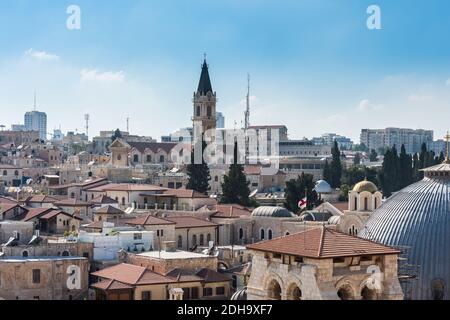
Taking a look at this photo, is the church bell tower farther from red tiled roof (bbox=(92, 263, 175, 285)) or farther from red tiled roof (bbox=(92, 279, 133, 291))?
red tiled roof (bbox=(92, 279, 133, 291))

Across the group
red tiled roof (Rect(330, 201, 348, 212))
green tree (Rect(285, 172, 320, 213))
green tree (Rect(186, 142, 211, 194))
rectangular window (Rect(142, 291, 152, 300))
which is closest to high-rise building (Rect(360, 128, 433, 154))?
green tree (Rect(186, 142, 211, 194))

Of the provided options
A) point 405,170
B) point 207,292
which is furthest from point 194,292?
point 405,170

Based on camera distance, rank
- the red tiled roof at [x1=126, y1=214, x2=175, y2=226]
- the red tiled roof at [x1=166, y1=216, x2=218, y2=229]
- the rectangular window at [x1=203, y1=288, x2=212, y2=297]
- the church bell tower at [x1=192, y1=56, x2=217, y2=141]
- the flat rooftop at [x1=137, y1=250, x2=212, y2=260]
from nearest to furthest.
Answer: the rectangular window at [x1=203, y1=288, x2=212, y2=297], the flat rooftop at [x1=137, y1=250, x2=212, y2=260], the red tiled roof at [x1=126, y1=214, x2=175, y2=226], the red tiled roof at [x1=166, y1=216, x2=218, y2=229], the church bell tower at [x1=192, y1=56, x2=217, y2=141]

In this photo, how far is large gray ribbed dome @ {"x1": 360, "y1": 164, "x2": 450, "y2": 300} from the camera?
31359 mm

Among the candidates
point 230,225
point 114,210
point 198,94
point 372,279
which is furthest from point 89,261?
point 198,94

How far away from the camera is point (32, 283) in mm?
38250

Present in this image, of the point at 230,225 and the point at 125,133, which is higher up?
the point at 125,133

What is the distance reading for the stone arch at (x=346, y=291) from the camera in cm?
2042

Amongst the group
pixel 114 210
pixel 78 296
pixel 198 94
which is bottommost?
pixel 78 296

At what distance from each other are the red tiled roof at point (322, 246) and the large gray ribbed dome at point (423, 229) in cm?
912

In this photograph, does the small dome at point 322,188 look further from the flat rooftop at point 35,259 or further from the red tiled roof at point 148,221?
the flat rooftop at point 35,259

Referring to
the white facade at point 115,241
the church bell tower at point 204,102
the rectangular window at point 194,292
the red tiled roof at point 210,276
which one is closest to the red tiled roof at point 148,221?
the white facade at point 115,241
